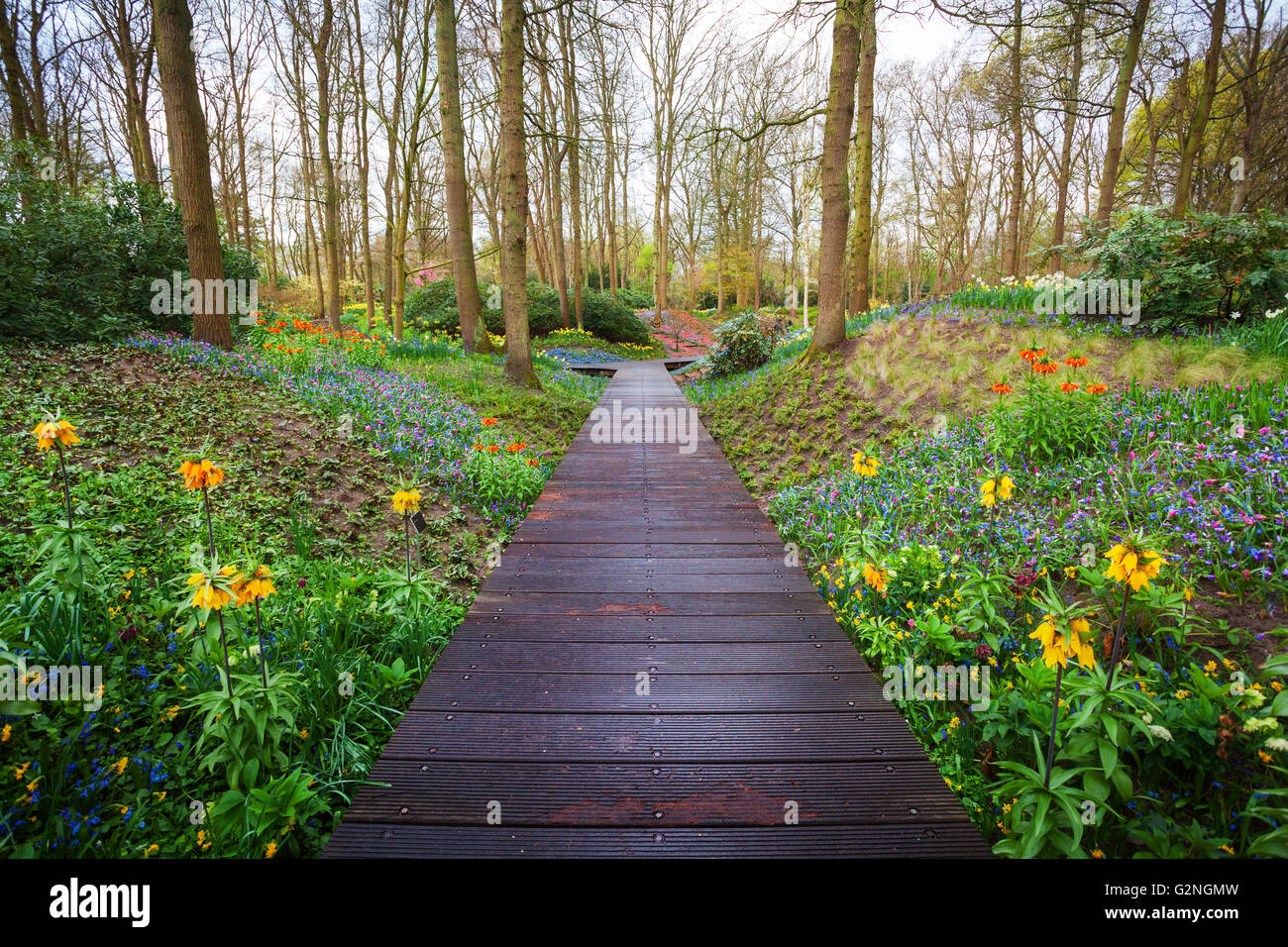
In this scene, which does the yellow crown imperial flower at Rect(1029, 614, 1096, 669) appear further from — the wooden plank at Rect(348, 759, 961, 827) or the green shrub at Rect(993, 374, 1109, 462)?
the green shrub at Rect(993, 374, 1109, 462)

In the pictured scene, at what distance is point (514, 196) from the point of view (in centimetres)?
852

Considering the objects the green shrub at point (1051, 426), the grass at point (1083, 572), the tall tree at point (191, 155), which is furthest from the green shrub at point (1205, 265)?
the tall tree at point (191, 155)

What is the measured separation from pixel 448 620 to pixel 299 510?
1.73 metres

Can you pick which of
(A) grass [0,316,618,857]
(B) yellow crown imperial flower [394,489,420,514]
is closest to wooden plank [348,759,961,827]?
(A) grass [0,316,618,857]

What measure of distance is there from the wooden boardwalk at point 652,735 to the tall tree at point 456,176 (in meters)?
8.71

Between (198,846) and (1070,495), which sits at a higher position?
(1070,495)

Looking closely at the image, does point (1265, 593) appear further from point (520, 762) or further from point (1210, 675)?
point (520, 762)

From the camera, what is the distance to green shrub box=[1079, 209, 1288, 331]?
5.32m

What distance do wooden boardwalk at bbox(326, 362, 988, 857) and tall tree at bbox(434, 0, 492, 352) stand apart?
871 centimetres

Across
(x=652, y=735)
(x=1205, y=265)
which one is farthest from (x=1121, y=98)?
(x=652, y=735)

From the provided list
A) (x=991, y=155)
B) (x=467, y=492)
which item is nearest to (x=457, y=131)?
(x=467, y=492)

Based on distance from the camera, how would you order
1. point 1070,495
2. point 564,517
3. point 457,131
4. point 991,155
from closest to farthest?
point 1070,495 < point 564,517 < point 457,131 < point 991,155

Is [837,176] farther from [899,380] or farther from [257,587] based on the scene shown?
[257,587]
